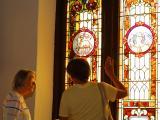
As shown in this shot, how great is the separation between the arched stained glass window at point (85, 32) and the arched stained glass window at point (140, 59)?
24 cm

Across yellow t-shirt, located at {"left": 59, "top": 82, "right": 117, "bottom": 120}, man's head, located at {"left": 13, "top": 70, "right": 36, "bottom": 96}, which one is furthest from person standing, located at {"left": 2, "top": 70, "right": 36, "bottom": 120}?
yellow t-shirt, located at {"left": 59, "top": 82, "right": 117, "bottom": 120}

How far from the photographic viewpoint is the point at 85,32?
11.4 ft

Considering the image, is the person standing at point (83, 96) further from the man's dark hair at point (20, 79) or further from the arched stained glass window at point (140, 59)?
the arched stained glass window at point (140, 59)

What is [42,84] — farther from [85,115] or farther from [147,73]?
[85,115]

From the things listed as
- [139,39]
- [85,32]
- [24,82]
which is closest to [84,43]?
[85,32]

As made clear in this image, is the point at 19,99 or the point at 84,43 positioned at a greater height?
the point at 84,43

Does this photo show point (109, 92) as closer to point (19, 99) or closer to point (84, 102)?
point (84, 102)

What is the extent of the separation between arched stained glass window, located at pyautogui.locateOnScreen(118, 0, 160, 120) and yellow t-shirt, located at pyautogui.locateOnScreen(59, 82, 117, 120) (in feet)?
3.41

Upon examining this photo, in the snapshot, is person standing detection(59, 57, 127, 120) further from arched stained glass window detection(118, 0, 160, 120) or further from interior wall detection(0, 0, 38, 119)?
interior wall detection(0, 0, 38, 119)

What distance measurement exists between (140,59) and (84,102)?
3.97ft

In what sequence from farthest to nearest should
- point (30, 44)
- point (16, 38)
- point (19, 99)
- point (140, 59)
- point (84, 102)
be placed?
point (16, 38)
point (30, 44)
point (140, 59)
point (19, 99)
point (84, 102)

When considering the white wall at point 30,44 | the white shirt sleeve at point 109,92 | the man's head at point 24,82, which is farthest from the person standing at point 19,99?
the white wall at point 30,44

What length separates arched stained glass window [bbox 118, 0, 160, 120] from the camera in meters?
3.06

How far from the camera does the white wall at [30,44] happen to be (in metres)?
3.37
